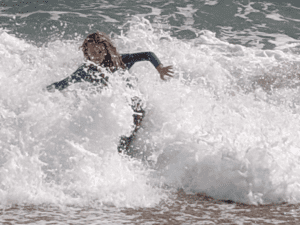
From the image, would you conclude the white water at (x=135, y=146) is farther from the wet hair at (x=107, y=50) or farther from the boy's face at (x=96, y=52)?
the boy's face at (x=96, y=52)

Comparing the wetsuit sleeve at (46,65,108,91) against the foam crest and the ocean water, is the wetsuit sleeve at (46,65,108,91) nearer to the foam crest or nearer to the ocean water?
the ocean water

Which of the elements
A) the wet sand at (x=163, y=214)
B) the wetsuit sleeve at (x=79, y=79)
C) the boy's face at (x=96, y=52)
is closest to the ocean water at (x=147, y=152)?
the wet sand at (x=163, y=214)

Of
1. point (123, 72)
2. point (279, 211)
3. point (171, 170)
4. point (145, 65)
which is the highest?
point (145, 65)

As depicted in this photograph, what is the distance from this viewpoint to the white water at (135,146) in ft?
7.64

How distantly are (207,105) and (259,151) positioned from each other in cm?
143

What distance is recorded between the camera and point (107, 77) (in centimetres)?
308

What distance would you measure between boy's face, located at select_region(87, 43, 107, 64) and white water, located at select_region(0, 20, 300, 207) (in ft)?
0.76

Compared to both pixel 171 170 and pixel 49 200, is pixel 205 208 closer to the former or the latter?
pixel 171 170

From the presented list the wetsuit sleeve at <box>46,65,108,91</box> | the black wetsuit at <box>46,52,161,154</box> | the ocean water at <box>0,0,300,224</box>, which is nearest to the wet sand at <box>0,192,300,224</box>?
the ocean water at <box>0,0,300,224</box>

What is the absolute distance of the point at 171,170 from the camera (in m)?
2.80

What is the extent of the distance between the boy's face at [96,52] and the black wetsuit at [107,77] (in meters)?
0.08

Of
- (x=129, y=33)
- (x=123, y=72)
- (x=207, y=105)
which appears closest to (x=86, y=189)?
(x=123, y=72)

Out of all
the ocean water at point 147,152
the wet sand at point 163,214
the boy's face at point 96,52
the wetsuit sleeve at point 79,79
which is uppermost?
the boy's face at point 96,52

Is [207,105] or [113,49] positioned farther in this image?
[207,105]
